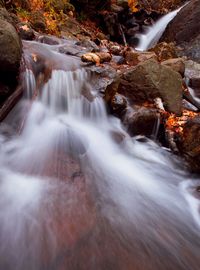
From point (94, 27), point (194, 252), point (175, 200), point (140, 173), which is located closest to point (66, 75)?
point (140, 173)

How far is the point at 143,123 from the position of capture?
5355 mm

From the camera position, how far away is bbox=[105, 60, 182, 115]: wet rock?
5.78m

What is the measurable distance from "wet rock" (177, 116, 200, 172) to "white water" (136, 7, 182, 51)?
31.6 feet

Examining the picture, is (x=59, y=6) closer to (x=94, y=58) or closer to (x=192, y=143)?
(x=94, y=58)

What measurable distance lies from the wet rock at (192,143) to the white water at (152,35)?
965 cm

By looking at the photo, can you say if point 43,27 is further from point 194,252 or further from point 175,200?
point 194,252

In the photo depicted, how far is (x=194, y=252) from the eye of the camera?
2910mm

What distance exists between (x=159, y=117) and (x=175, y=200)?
2016mm

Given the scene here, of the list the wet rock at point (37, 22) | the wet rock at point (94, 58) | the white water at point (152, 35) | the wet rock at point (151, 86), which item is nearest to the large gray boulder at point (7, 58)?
the wet rock at point (151, 86)

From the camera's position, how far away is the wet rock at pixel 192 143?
14.5 feet

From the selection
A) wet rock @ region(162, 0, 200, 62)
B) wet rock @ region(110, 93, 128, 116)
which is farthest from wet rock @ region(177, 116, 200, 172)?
wet rock @ region(162, 0, 200, 62)

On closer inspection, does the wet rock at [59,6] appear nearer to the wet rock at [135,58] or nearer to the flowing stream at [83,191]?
the wet rock at [135,58]

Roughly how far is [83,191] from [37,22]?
8331mm

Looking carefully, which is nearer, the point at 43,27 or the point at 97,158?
the point at 97,158
